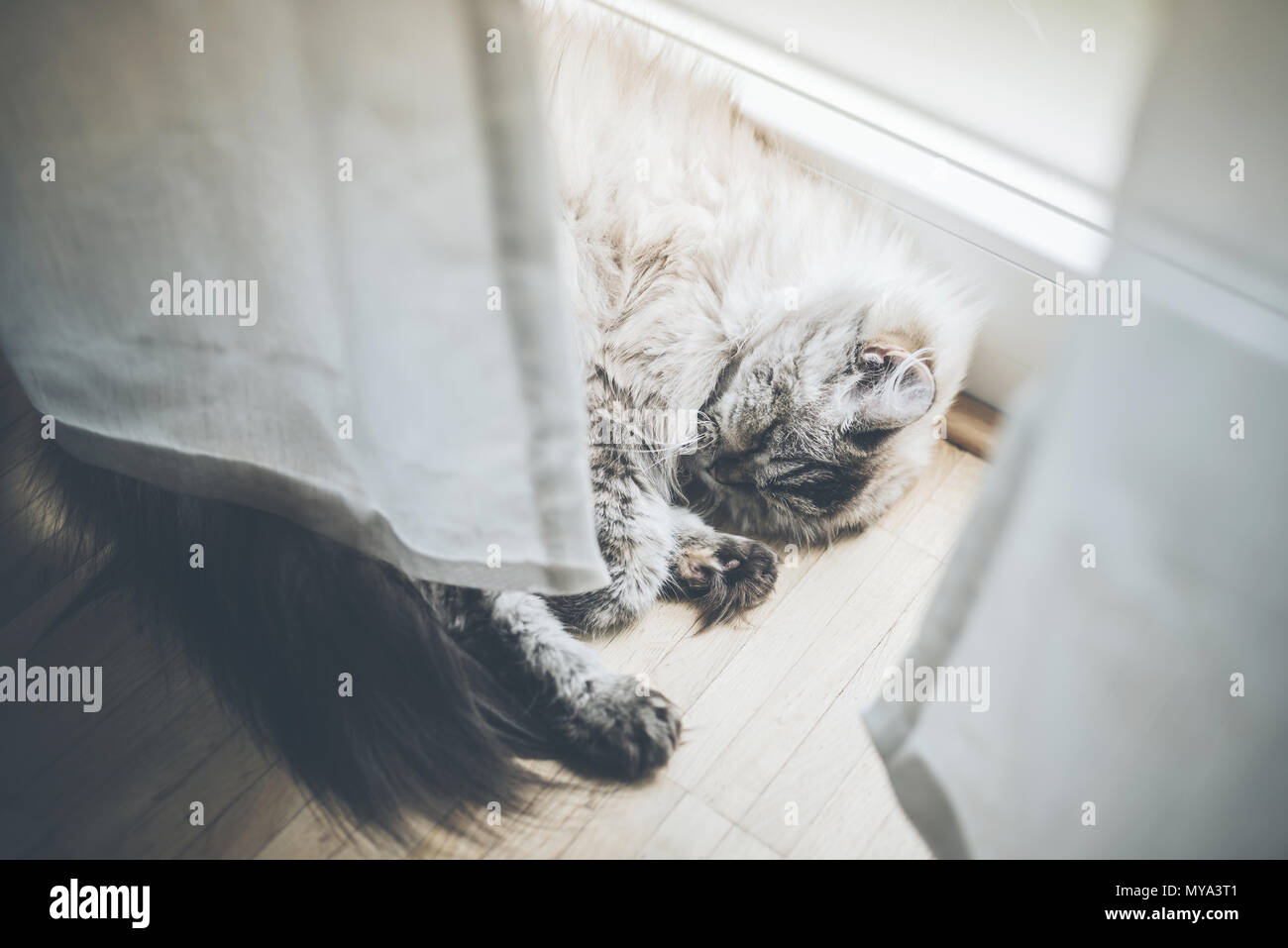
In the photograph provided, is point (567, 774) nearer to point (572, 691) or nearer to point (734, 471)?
point (572, 691)

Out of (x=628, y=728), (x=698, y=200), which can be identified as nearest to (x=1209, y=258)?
(x=628, y=728)

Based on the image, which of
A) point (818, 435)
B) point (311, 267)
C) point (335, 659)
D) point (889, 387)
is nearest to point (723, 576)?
point (818, 435)

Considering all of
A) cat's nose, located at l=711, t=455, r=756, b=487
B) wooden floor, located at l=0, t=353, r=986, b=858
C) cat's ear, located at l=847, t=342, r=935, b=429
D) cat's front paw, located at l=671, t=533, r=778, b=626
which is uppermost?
cat's ear, located at l=847, t=342, r=935, b=429

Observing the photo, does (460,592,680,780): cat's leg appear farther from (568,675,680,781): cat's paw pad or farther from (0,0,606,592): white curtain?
(0,0,606,592): white curtain

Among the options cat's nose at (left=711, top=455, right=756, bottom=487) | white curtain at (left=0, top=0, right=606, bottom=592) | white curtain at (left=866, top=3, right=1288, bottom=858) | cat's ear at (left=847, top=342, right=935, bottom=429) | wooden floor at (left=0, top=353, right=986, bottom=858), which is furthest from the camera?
cat's nose at (left=711, top=455, right=756, bottom=487)

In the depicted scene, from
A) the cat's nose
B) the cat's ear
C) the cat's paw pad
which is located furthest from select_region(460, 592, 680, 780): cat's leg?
the cat's ear

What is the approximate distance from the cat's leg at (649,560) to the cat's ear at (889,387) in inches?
10.4

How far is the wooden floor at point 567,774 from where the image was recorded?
1.00 m

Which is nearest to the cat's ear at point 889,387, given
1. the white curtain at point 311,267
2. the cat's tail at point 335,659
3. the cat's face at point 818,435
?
the cat's face at point 818,435

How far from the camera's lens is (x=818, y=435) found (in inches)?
48.7

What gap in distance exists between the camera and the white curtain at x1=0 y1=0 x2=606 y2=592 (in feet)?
2.40

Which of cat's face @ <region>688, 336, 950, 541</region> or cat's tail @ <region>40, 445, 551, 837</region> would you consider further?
cat's face @ <region>688, 336, 950, 541</region>

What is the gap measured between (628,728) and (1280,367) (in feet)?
2.60

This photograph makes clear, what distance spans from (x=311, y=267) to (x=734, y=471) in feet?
2.29
